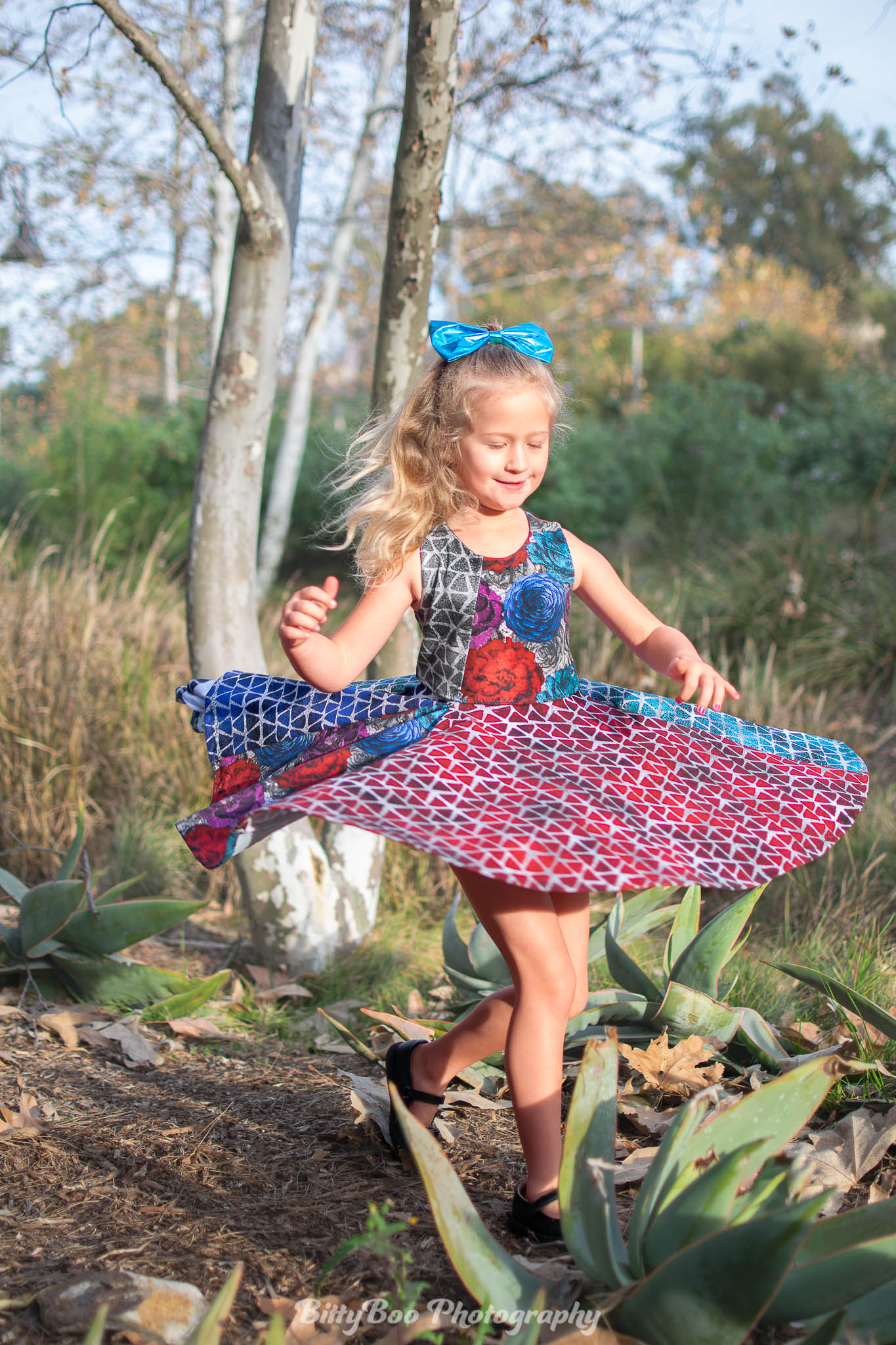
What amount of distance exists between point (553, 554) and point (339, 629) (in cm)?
57

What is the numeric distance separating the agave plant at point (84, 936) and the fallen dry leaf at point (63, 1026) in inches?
6.1

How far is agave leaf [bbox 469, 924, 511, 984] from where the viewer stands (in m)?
2.68

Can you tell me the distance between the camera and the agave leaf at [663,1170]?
148cm

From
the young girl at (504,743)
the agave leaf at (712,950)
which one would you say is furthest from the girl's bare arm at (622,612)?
the agave leaf at (712,950)

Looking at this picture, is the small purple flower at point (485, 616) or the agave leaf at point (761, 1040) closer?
the small purple flower at point (485, 616)

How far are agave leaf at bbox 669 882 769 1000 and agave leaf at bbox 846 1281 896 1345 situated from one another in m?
0.98

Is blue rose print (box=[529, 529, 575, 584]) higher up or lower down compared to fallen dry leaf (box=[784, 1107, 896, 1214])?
higher up

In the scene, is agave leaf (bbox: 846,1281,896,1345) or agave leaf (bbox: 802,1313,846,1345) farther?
agave leaf (bbox: 846,1281,896,1345)

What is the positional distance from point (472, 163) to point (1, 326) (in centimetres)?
695

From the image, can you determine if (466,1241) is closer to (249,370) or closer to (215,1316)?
(215,1316)

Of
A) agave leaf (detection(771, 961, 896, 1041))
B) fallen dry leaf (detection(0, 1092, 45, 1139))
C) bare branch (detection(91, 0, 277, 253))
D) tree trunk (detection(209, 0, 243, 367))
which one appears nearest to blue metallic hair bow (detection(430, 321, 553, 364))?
bare branch (detection(91, 0, 277, 253))

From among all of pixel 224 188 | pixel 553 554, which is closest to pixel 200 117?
pixel 553 554

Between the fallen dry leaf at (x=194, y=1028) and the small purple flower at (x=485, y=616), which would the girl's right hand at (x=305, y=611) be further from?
the fallen dry leaf at (x=194, y=1028)

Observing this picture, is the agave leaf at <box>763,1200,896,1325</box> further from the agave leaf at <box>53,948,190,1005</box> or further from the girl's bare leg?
the agave leaf at <box>53,948,190,1005</box>
